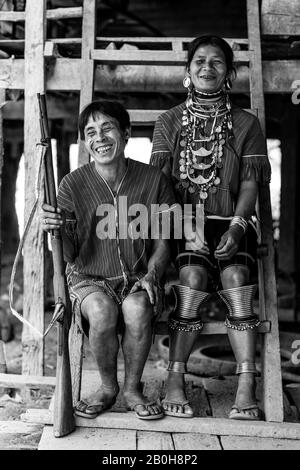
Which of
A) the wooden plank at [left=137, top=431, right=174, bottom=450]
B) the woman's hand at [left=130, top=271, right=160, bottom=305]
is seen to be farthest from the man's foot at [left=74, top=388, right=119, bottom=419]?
the woman's hand at [left=130, top=271, right=160, bottom=305]

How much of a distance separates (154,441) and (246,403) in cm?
54

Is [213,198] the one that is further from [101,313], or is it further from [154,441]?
[154,441]

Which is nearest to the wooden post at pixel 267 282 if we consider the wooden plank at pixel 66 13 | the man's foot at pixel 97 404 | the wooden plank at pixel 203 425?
the wooden plank at pixel 203 425

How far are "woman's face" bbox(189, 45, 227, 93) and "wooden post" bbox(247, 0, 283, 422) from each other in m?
0.49

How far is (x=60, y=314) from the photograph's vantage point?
326 cm

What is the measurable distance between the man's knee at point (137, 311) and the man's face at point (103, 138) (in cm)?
73

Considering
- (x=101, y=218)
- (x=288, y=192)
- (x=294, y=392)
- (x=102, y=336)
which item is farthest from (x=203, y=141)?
(x=288, y=192)

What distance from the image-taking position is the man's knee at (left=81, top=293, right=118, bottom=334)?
3262mm

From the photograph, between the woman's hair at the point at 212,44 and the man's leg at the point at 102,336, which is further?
the woman's hair at the point at 212,44

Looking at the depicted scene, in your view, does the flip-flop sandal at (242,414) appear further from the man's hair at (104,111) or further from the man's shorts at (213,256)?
the man's hair at (104,111)

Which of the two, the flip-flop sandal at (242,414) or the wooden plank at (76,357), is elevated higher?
the wooden plank at (76,357)

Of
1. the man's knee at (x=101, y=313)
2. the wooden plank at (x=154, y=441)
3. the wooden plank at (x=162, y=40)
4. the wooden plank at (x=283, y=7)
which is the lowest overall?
the wooden plank at (x=154, y=441)

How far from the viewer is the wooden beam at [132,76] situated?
4.23m

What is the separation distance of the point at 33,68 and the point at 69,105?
4.00 metres
